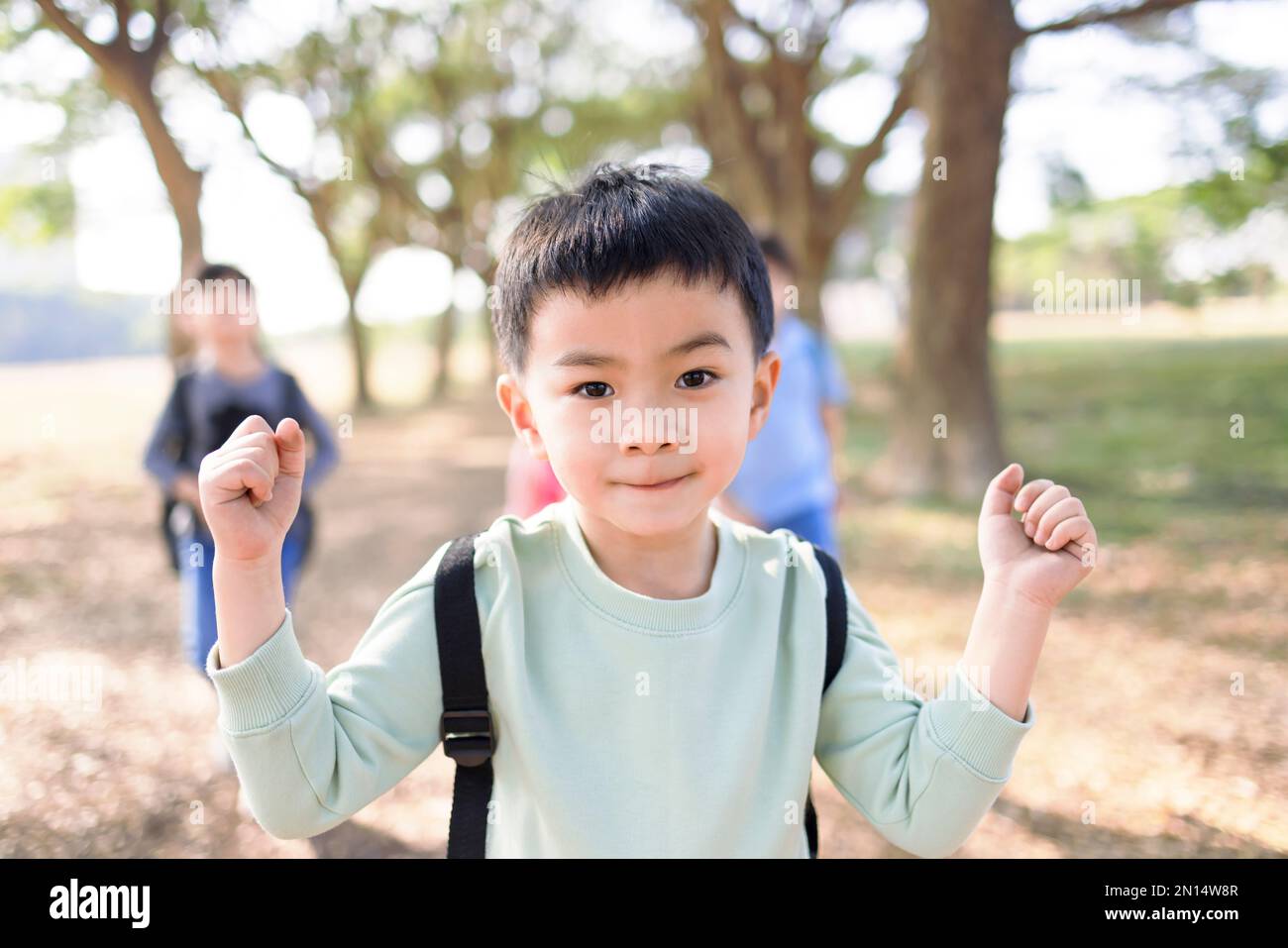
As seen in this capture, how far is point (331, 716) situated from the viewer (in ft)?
4.37

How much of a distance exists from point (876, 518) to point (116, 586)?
20.0ft

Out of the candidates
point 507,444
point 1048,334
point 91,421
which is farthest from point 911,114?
point 1048,334

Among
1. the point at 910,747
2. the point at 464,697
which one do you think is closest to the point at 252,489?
the point at 464,697

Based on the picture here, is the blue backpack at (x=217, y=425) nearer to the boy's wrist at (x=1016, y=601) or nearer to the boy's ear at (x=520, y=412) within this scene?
the boy's ear at (x=520, y=412)

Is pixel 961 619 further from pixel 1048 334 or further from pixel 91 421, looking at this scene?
pixel 1048 334

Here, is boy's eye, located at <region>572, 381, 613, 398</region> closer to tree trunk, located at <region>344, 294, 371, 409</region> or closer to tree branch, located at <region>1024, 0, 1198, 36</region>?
tree branch, located at <region>1024, 0, 1198, 36</region>

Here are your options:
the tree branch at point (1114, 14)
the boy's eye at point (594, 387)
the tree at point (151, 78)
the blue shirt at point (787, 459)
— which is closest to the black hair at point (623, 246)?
the boy's eye at point (594, 387)

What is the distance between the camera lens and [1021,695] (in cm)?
137

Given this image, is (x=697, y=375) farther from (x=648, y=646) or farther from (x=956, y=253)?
(x=956, y=253)

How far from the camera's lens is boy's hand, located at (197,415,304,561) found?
126cm

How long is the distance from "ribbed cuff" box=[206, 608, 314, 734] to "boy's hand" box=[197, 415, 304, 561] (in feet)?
0.42

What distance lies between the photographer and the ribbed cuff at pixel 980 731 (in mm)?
1361

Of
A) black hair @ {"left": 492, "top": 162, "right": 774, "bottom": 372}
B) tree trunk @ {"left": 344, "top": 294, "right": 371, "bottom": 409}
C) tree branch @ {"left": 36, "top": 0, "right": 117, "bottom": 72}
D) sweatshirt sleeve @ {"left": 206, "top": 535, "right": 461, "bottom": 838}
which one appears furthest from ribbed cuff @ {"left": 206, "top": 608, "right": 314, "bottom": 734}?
tree trunk @ {"left": 344, "top": 294, "right": 371, "bottom": 409}

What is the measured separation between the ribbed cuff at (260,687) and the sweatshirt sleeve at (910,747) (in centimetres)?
76
